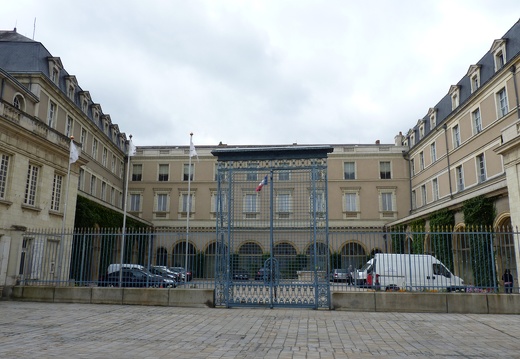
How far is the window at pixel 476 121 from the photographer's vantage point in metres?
24.5

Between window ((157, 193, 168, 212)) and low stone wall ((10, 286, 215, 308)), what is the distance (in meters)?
24.8

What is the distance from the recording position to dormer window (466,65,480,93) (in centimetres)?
2464

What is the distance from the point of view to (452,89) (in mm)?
28016

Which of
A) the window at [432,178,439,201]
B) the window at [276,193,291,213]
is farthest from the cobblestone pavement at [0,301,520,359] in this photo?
the window at [432,178,439,201]

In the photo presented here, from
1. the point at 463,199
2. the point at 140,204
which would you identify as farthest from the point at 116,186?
the point at 463,199

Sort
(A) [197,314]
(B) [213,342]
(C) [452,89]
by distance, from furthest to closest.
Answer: (C) [452,89], (A) [197,314], (B) [213,342]

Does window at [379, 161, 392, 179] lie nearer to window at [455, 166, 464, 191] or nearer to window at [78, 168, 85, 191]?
window at [455, 166, 464, 191]

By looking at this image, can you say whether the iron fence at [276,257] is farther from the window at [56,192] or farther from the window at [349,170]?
the window at [349,170]

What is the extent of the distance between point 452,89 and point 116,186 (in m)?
27.4

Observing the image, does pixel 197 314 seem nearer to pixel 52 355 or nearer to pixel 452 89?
pixel 52 355

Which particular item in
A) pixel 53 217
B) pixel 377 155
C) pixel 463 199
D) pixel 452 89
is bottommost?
pixel 53 217

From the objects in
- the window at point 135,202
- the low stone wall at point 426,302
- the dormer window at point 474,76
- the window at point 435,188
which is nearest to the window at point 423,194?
the window at point 435,188

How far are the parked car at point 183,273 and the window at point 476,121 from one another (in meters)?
20.0

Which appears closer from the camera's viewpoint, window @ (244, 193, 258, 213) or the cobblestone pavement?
the cobblestone pavement
